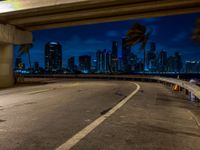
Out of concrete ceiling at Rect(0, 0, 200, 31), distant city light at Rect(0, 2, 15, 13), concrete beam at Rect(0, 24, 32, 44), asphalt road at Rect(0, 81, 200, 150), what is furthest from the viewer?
concrete beam at Rect(0, 24, 32, 44)

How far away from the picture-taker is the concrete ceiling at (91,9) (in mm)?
22625

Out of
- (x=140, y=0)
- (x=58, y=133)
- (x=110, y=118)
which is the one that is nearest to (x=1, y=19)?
(x=140, y=0)

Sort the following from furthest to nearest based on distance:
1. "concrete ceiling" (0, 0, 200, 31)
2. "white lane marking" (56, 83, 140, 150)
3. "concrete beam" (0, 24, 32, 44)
→ "concrete beam" (0, 24, 32, 44)
"concrete ceiling" (0, 0, 200, 31)
"white lane marking" (56, 83, 140, 150)

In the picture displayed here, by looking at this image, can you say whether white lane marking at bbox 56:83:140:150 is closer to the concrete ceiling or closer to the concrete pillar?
the concrete ceiling

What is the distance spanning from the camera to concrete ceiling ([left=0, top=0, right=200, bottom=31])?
22.6 meters

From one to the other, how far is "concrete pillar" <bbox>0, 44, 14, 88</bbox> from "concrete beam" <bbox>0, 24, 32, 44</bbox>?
92 cm

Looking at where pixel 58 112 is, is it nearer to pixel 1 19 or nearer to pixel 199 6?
pixel 199 6

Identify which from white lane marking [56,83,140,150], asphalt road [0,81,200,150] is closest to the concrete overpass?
asphalt road [0,81,200,150]

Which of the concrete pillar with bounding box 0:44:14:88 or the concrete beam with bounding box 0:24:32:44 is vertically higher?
the concrete beam with bounding box 0:24:32:44

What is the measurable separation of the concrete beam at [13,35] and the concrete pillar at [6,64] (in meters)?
0.92

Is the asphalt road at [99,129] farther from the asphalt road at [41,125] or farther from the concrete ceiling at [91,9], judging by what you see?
the concrete ceiling at [91,9]

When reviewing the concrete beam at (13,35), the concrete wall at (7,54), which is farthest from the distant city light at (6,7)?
the concrete wall at (7,54)

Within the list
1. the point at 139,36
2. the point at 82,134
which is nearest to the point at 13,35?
the point at 82,134

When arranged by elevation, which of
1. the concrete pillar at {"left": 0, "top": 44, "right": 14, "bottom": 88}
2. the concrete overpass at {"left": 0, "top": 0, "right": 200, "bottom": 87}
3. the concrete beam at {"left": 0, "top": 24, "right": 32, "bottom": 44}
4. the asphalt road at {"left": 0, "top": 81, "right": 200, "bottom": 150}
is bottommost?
the asphalt road at {"left": 0, "top": 81, "right": 200, "bottom": 150}
